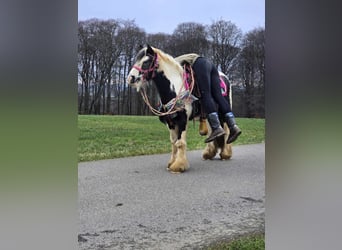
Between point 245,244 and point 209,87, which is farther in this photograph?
point 209,87

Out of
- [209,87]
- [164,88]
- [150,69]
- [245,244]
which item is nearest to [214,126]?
[209,87]

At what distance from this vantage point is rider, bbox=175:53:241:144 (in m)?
1.76

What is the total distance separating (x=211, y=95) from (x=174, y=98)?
0.58 ft

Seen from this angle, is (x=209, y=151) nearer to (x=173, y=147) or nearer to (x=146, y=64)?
(x=173, y=147)

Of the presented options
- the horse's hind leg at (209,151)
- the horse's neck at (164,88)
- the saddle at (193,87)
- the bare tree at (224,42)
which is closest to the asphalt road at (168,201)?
the horse's hind leg at (209,151)

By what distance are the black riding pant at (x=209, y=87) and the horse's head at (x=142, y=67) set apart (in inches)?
7.8

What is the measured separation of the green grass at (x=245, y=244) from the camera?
1559 millimetres

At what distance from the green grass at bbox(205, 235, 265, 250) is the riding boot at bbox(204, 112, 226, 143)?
1.52 ft

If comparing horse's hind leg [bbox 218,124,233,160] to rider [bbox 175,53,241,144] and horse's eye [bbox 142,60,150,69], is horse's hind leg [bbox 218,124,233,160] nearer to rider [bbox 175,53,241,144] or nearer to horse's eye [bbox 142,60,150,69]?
rider [bbox 175,53,241,144]

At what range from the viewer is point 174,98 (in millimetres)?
1797

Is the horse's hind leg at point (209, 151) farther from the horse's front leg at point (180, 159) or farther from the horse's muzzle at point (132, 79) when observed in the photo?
the horse's muzzle at point (132, 79)
